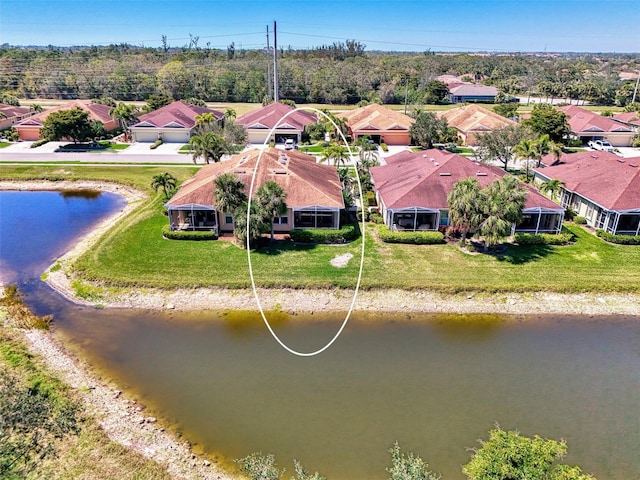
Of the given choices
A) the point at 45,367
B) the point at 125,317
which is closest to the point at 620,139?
the point at 125,317

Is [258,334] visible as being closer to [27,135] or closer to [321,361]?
[321,361]

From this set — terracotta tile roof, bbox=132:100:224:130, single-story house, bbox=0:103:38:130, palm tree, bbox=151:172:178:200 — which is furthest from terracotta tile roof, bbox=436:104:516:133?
single-story house, bbox=0:103:38:130

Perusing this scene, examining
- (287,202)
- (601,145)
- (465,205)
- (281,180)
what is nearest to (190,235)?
(287,202)

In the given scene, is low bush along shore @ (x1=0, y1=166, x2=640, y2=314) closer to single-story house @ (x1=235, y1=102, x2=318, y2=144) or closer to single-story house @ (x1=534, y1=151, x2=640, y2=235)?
single-story house @ (x1=534, y1=151, x2=640, y2=235)

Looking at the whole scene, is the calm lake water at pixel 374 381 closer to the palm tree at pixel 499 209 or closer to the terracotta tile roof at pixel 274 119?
the palm tree at pixel 499 209

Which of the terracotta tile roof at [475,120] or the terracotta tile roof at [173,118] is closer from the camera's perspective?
the terracotta tile roof at [173,118]

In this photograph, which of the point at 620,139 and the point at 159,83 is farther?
the point at 159,83

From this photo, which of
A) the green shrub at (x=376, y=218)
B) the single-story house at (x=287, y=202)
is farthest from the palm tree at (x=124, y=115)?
the green shrub at (x=376, y=218)
